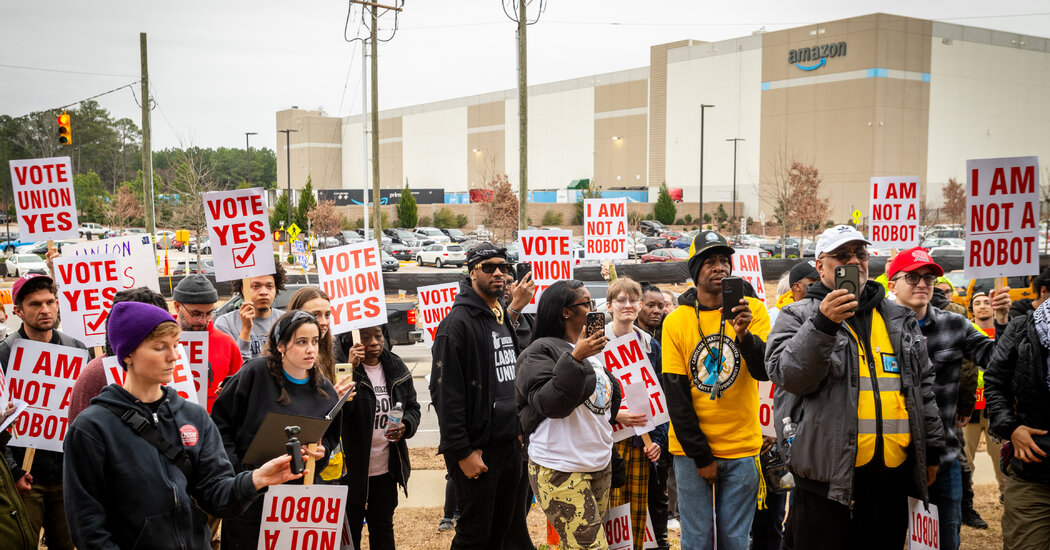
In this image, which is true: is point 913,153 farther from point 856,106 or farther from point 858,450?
point 858,450

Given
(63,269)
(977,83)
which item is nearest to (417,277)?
(63,269)

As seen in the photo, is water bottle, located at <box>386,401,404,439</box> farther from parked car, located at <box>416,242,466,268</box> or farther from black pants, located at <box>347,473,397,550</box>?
parked car, located at <box>416,242,466,268</box>

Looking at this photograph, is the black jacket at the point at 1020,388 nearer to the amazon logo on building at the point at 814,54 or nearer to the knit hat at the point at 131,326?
the knit hat at the point at 131,326

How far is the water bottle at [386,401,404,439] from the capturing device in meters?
5.27

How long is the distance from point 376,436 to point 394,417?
0.20 metres

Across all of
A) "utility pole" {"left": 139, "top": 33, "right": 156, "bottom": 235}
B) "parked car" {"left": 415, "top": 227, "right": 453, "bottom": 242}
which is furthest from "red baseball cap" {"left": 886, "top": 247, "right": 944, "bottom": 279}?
"parked car" {"left": 415, "top": 227, "right": 453, "bottom": 242}

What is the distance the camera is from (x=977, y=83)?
6556 cm

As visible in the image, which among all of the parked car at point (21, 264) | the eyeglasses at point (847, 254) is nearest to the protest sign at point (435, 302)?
the eyeglasses at point (847, 254)

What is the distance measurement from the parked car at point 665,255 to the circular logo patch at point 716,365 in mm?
36752

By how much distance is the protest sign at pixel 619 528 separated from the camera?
495cm

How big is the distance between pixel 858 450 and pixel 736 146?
65175 millimetres

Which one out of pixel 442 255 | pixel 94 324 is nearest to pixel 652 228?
pixel 442 255

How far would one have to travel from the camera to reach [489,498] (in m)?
4.80

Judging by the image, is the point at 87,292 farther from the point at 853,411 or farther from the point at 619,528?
the point at 853,411
